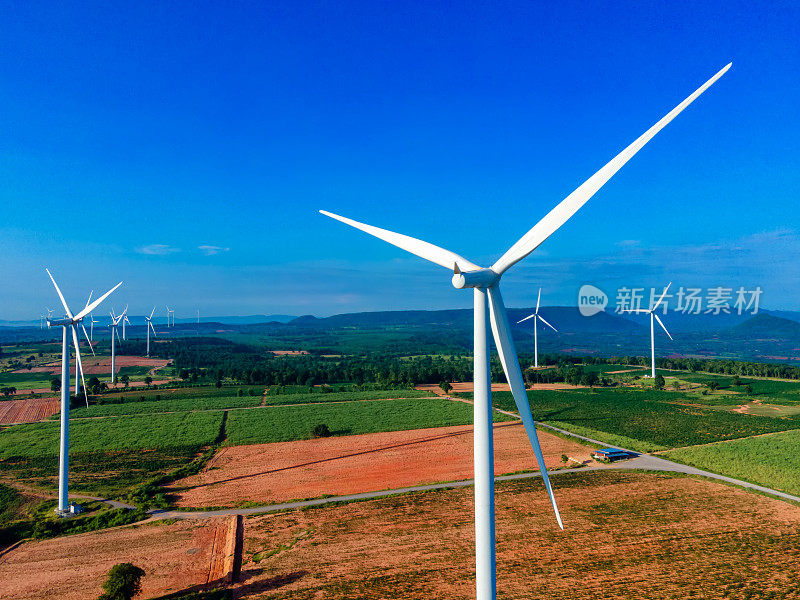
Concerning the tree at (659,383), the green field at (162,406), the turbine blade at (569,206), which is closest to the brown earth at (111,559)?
the turbine blade at (569,206)

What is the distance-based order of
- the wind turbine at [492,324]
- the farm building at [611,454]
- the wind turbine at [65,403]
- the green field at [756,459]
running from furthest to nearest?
the farm building at [611,454] → the green field at [756,459] → the wind turbine at [65,403] → the wind turbine at [492,324]

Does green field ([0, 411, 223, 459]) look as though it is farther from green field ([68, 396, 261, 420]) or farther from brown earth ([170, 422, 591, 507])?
brown earth ([170, 422, 591, 507])

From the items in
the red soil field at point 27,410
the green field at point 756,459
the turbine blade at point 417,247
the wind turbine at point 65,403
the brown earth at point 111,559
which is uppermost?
the turbine blade at point 417,247

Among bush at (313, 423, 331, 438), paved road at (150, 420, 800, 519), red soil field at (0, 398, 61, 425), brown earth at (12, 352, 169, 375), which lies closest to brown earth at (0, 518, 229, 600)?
paved road at (150, 420, 800, 519)

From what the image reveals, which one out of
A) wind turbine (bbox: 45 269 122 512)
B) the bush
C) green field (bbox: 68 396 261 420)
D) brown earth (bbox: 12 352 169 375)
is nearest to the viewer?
wind turbine (bbox: 45 269 122 512)

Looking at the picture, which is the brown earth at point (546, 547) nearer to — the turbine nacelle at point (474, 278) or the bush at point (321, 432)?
the turbine nacelle at point (474, 278)

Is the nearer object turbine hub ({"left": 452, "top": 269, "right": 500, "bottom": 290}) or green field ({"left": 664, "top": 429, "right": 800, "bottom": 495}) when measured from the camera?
turbine hub ({"left": 452, "top": 269, "right": 500, "bottom": 290})

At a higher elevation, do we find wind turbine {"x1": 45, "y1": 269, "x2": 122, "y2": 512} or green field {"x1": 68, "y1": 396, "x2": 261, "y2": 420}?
wind turbine {"x1": 45, "y1": 269, "x2": 122, "y2": 512}
